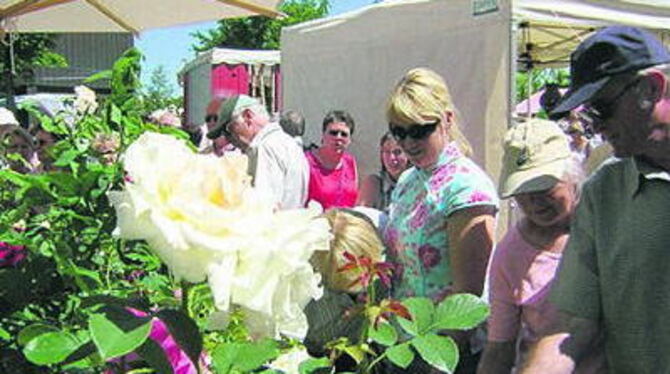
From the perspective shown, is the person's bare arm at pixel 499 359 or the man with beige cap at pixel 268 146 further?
the man with beige cap at pixel 268 146

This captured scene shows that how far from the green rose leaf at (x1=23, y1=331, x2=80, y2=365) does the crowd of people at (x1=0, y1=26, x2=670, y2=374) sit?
308mm

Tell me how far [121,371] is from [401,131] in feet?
6.15

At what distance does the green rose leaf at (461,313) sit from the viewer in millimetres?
967

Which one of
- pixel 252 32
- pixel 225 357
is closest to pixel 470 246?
pixel 225 357

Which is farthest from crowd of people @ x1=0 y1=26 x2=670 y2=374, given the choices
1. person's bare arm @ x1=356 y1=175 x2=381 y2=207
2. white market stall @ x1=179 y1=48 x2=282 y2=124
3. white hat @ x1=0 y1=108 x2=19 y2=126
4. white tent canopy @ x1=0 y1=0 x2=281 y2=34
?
white market stall @ x1=179 y1=48 x2=282 y2=124

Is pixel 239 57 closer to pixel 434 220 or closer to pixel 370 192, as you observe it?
pixel 370 192

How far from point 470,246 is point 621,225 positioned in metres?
0.75

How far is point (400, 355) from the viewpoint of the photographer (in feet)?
3.11

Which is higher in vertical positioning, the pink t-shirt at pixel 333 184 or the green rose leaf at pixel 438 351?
the green rose leaf at pixel 438 351

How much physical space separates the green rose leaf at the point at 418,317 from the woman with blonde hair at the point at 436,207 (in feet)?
4.89

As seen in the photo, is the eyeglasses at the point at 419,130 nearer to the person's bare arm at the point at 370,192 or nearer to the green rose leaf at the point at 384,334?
the green rose leaf at the point at 384,334

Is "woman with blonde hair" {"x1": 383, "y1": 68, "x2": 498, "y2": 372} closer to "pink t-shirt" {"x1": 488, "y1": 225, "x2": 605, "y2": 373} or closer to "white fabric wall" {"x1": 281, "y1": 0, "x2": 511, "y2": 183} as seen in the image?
"pink t-shirt" {"x1": 488, "y1": 225, "x2": 605, "y2": 373}

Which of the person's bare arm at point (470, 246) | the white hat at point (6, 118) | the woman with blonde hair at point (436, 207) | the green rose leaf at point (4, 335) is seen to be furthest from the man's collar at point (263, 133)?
the green rose leaf at point (4, 335)

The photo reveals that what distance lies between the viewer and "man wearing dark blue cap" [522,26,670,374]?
5.63 feet
